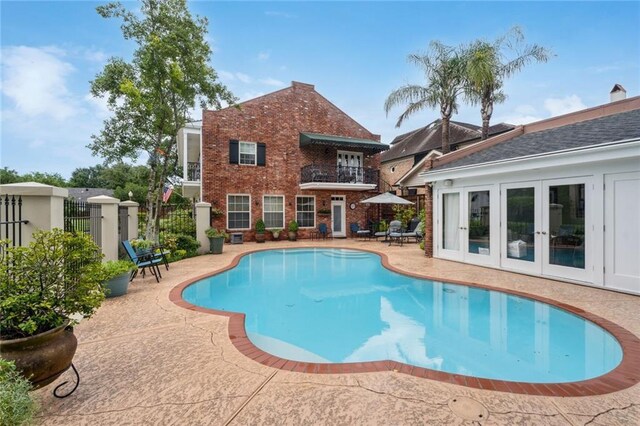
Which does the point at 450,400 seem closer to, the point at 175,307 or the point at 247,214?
the point at 175,307

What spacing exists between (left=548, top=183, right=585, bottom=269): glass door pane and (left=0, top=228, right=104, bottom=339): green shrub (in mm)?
8545

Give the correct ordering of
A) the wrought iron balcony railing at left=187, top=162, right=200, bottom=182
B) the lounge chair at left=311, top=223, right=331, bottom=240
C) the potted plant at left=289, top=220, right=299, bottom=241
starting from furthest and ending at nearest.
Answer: the lounge chair at left=311, top=223, right=331, bottom=240
the potted plant at left=289, top=220, right=299, bottom=241
the wrought iron balcony railing at left=187, top=162, right=200, bottom=182

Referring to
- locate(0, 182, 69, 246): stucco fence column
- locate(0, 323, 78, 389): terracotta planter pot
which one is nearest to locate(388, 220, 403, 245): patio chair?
locate(0, 182, 69, 246): stucco fence column

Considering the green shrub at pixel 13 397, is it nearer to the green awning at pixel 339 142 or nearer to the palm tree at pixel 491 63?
the palm tree at pixel 491 63

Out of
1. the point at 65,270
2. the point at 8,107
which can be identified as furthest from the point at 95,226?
the point at 65,270

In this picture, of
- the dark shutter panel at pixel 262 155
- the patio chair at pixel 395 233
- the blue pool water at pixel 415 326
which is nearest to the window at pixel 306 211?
the dark shutter panel at pixel 262 155

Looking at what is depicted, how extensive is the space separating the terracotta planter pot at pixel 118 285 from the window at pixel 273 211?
1066 cm

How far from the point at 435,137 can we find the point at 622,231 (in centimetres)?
1931

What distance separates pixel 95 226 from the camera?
7500mm

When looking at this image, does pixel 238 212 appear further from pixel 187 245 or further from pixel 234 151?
pixel 187 245

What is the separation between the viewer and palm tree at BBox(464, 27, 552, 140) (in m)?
12.3

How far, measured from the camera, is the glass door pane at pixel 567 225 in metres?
6.51

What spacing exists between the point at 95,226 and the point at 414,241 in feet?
44.1

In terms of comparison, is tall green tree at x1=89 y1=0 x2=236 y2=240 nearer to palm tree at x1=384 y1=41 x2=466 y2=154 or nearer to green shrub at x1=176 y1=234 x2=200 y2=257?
green shrub at x1=176 y1=234 x2=200 y2=257
